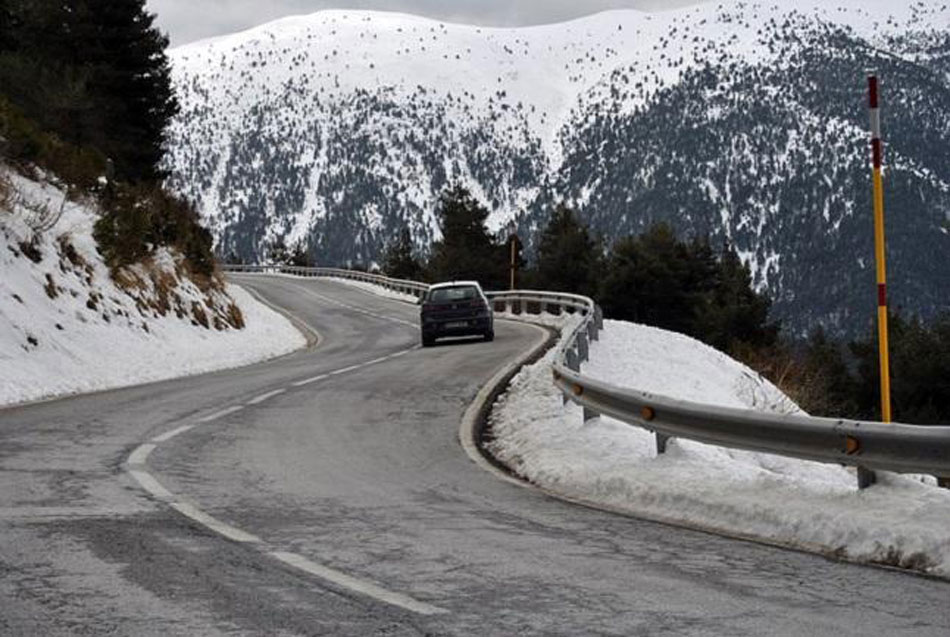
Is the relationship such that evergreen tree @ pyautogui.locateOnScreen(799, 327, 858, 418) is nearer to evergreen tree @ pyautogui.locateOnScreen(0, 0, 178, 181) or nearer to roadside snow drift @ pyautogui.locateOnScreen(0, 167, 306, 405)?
evergreen tree @ pyautogui.locateOnScreen(0, 0, 178, 181)

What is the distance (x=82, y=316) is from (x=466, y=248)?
70.0 meters

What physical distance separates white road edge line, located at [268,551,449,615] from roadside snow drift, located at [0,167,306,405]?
10.7m

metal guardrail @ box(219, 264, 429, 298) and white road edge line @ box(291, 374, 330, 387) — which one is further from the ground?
metal guardrail @ box(219, 264, 429, 298)

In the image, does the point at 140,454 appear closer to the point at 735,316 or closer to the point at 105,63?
the point at 105,63

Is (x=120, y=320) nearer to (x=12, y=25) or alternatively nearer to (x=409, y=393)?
(x=409, y=393)

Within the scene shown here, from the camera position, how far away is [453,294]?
28297 millimetres

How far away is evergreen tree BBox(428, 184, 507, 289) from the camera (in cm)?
8862

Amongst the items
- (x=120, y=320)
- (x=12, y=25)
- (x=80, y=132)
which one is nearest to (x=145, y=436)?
(x=120, y=320)

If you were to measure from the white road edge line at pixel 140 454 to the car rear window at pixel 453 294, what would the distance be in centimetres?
1759

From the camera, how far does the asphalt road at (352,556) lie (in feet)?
15.1

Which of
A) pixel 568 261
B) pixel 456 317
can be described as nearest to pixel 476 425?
pixel 456 317

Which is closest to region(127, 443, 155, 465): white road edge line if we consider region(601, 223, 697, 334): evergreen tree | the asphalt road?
the asphalt road

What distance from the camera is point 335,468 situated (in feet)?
31.6

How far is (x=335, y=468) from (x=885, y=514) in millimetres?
4800
